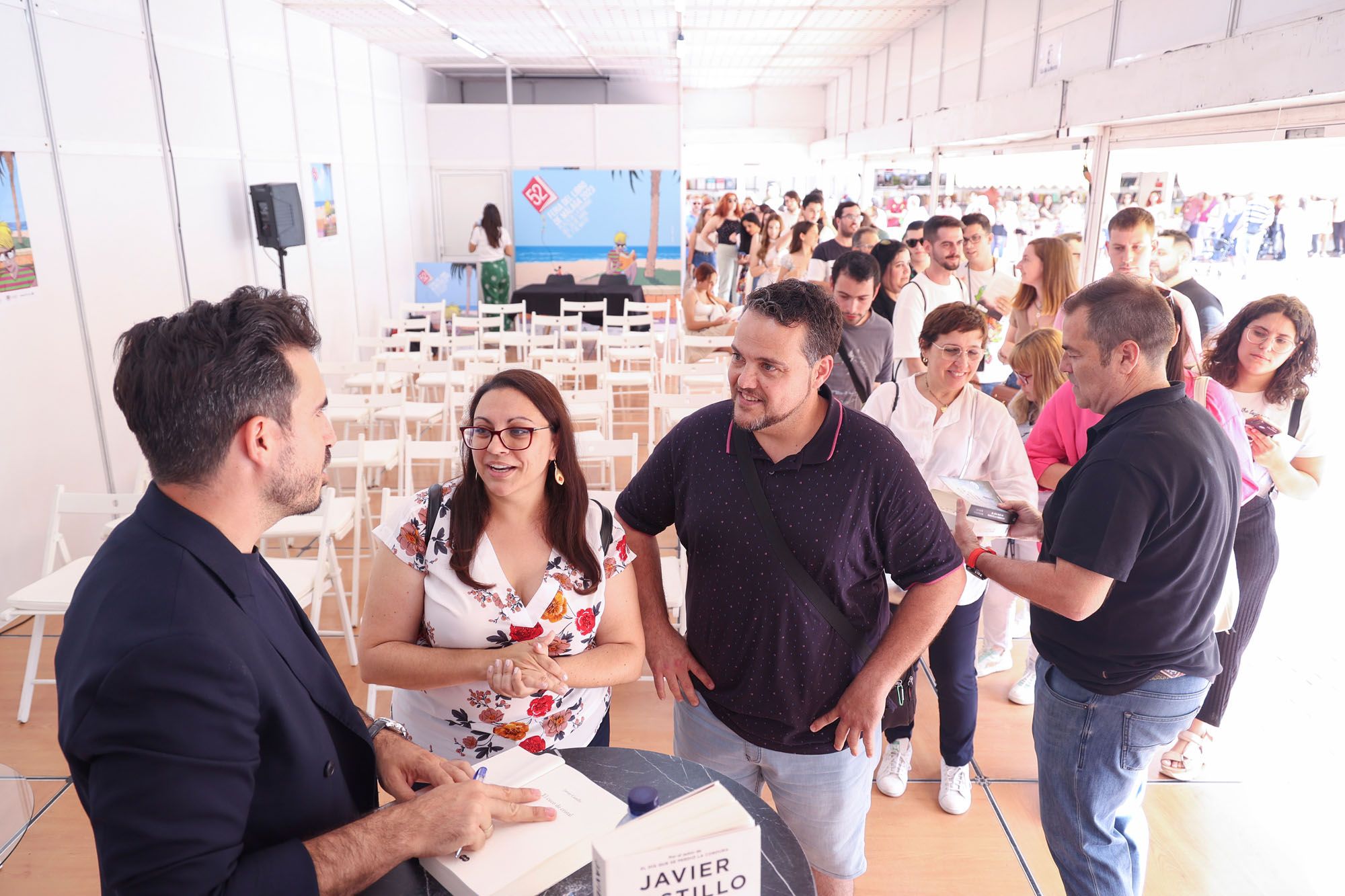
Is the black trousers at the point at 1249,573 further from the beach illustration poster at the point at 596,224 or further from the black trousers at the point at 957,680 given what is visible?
the beach illustration poster at the point at 596,224

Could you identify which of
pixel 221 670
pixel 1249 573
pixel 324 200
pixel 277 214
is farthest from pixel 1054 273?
pixel 324 200

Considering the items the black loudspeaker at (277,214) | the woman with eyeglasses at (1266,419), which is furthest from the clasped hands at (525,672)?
the black loudspeaker at (277,214)

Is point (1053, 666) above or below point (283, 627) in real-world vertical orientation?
below

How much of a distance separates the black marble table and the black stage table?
10.5 meters

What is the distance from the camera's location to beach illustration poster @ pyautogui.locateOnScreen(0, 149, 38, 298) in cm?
454

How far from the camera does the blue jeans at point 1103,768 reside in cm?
187

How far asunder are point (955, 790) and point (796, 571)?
173 centimetres

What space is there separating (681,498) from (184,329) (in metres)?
1.13

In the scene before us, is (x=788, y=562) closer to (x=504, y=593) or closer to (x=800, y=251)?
(x=504, y=593)

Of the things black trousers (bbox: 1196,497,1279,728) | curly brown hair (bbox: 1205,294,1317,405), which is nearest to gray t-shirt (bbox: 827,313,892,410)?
curly brown hair (bbox: 1205,294,1317,405)

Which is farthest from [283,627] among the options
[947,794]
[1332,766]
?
[1332,766]

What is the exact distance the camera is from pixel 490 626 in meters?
1.86

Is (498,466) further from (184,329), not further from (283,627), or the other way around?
(184,329)

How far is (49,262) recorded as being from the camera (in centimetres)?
498
